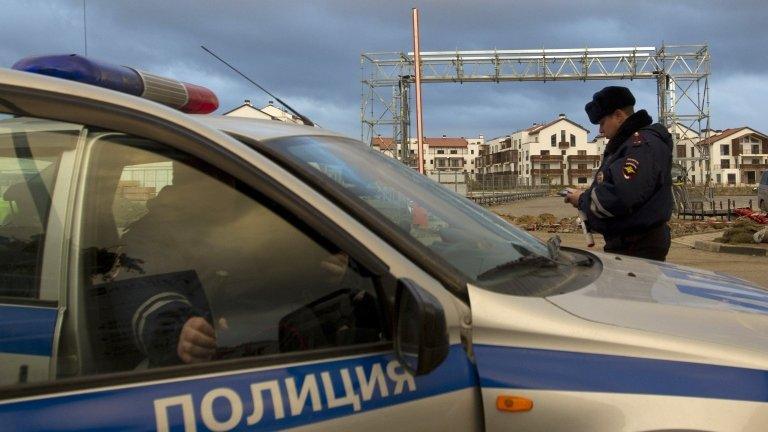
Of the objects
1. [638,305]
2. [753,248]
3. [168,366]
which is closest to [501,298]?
[638,305]

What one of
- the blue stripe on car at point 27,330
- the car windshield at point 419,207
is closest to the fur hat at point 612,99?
the car windshield at point 419,207

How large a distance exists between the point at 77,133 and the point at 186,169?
10.5 inches

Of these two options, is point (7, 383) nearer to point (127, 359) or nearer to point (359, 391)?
point (127, 359)

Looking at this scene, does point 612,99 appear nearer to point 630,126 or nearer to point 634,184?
point 630,126

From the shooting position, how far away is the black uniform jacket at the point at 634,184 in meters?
3.45

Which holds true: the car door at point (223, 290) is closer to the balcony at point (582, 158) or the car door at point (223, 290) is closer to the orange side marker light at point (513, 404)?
the orange side marker light at point (513, 404)

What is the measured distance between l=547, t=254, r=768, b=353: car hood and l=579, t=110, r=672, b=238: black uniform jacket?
1.12 metres

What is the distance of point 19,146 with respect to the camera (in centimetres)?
168

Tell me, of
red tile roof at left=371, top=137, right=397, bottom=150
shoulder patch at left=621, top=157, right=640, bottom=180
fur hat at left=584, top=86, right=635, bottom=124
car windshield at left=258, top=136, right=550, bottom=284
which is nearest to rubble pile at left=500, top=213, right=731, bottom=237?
red tile roof at left=371, top=137, right=397, bottom=150

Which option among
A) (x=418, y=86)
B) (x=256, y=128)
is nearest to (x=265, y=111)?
(x=256, y=128)

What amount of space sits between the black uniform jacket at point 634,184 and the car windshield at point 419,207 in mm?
1183

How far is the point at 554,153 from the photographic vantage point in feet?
326

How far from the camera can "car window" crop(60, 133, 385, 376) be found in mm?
1581

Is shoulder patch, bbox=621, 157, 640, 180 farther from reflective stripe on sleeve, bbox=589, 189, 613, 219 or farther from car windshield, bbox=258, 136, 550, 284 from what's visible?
car windshield, bbox=258, 136, 550, 284
